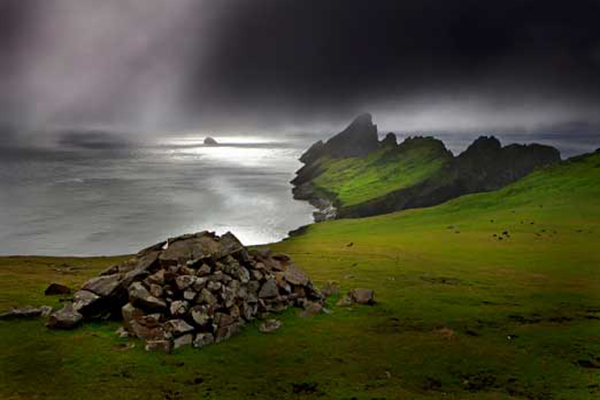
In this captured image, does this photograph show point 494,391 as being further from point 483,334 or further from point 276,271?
point 276,271

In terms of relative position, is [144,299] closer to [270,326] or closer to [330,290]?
[270,326]

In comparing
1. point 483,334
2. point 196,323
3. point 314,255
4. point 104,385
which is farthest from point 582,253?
point 104,385

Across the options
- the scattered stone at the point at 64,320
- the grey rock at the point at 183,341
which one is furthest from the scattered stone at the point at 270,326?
the scattered stone at the point at 64,320

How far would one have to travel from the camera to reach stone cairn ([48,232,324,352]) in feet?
109

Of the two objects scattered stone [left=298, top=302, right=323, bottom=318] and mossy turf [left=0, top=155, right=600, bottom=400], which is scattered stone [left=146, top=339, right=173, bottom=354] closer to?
mossy turf [left=0, top=155, right=600, bottom=400]

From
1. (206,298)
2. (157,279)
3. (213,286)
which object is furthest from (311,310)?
(157,279)

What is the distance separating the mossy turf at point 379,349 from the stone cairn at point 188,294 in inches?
54.7

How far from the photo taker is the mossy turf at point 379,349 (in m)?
26.6

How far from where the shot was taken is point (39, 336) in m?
32.4

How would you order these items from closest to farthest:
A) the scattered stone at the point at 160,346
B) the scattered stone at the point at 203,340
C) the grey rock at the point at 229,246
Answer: the scattered stone at the point at 160,346, the scattered stone at the point at 203,340, the grey rock at the point at 229,246

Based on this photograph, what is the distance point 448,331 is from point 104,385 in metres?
26.0

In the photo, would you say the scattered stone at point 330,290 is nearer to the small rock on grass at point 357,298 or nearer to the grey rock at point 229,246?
the small rock on grass at point 357,298

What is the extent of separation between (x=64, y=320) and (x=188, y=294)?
9192 mm

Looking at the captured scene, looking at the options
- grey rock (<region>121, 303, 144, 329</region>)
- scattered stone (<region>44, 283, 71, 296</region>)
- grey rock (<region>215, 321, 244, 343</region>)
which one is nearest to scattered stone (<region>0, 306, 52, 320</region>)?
scattered stone (<region>44, 283, 71, 296</region>)
